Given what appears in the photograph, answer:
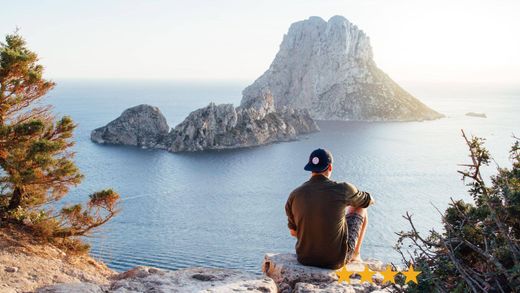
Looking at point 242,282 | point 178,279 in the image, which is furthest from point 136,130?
point 242,282

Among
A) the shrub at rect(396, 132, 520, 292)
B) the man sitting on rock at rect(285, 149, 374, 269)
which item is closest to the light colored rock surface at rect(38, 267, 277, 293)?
the man sitting on rock at rect(285, 149, 374, 269)

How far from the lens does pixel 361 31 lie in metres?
178

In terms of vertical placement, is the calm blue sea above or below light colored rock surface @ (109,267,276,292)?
below

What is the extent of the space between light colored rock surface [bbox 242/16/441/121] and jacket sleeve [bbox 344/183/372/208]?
15202cm

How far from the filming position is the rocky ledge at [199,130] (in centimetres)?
10188

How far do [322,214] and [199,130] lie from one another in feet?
319

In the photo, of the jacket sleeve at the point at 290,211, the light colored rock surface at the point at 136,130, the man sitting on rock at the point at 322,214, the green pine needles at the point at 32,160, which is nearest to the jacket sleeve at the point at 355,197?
the man sitting on rock at the point at 322,214

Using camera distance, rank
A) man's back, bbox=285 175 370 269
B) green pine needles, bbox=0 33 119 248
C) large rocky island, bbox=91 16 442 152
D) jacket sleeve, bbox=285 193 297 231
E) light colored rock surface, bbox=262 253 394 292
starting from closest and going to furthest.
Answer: light colored rock surface, bbox=262 253 394 292 → man's back, bbox=285 175 370 269 → jacket sleeve, bbox=285 193 297 231 → green pine needles, bbox=0 33 119 248 → large rocky island, bbox=91 16 442 152

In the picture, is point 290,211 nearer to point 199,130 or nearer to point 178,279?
point 178,279

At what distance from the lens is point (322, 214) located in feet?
20.2

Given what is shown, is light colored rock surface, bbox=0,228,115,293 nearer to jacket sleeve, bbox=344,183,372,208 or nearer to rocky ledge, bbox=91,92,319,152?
jacket sleeve, bbox=344,183,372,208

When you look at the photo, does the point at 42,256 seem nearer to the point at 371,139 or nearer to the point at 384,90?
the point at 371,139

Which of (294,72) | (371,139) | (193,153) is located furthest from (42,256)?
(294,72)

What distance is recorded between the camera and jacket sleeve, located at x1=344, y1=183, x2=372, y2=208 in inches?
245
